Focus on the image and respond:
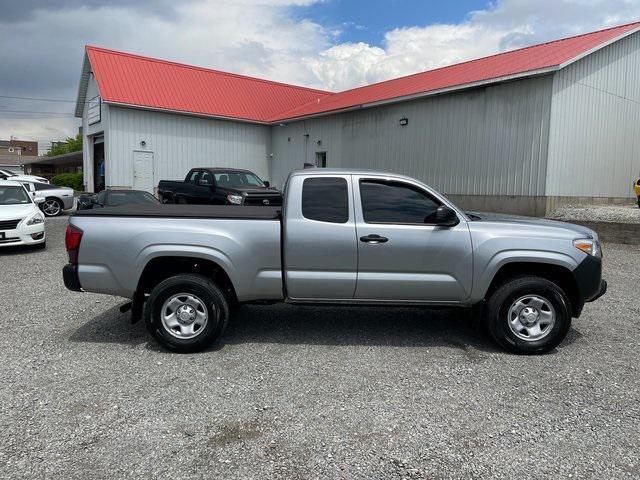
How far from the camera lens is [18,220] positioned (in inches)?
427

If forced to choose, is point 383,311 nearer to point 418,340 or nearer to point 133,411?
point 418,340

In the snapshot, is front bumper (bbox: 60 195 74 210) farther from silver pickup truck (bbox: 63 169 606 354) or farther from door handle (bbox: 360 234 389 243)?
door handle (bbox: 360 234 389 243)

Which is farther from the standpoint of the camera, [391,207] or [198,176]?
[198,176]

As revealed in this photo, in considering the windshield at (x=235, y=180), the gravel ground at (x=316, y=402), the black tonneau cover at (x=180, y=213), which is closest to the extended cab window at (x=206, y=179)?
the windshield at (x=235, y=180)

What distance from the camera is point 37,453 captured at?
3123 millimetres

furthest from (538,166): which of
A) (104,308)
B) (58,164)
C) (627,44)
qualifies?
(58,164)

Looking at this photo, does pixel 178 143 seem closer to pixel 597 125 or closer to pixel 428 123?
pixel 428 123

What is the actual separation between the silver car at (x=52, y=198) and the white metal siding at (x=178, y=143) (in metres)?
4.20

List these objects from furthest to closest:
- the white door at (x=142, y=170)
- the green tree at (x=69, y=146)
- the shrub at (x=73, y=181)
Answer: the green tree at (x=69, y=146) → the shrub at (x=73, y=181) → the white door at (x=142, y=170)

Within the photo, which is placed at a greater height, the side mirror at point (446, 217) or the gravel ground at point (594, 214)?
the side mirror at point (446, 217)

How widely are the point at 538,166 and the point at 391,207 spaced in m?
12.1

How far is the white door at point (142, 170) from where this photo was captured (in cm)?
2378

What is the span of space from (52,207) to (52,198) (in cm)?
35

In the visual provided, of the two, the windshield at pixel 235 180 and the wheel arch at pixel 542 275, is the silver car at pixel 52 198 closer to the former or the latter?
the windshield at pixel 235 180
